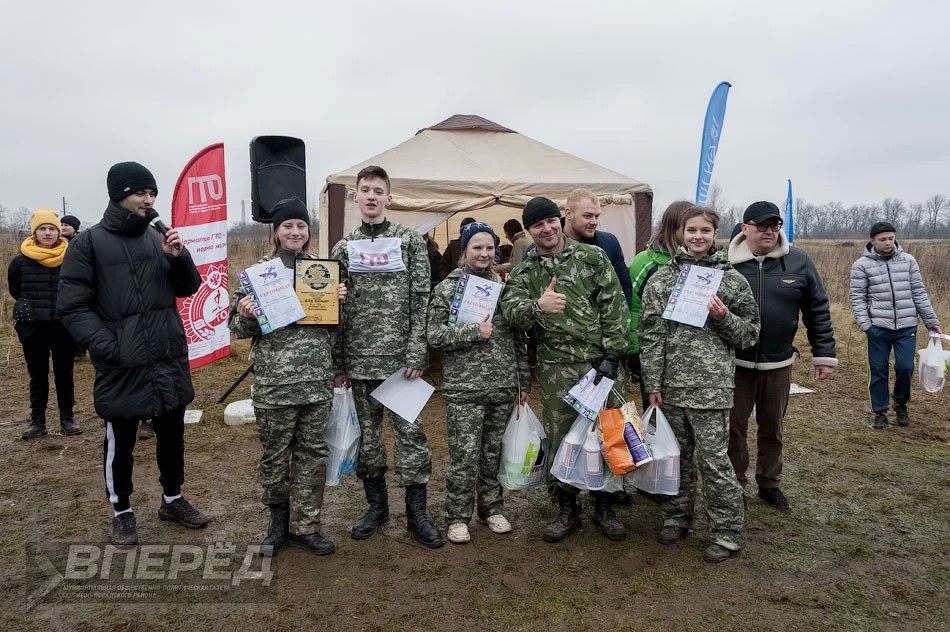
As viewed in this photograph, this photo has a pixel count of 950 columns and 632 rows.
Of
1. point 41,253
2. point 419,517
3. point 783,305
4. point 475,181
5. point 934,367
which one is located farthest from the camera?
point 475,181

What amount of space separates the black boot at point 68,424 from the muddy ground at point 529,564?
1.67 feet

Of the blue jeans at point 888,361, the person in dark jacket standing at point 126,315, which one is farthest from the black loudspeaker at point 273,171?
the blue jeans at point 888,361

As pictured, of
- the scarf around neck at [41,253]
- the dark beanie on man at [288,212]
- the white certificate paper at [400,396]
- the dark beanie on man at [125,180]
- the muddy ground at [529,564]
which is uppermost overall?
the dark beanie on man at [125,180]

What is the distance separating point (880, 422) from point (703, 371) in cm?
351

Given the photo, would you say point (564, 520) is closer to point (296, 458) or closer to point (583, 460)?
point (583, 460)

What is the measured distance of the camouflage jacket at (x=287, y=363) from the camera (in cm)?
299

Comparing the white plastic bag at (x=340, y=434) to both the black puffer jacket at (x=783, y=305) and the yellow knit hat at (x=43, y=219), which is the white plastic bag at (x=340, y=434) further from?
the yellow knit hat at (x=43, y=219)

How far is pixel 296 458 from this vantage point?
10.4 ft

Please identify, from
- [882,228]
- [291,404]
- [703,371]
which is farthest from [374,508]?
[882,228]

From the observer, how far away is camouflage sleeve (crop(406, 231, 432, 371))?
324 cm

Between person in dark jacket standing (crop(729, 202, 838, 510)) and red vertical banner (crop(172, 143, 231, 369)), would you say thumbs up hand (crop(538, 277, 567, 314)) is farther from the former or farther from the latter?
red vertical banner (crop(172, 143, 231, 369))

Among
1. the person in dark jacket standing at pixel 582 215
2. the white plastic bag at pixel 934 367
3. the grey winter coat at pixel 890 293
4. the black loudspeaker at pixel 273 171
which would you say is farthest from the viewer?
the black loudspeaker at pixel 273 171

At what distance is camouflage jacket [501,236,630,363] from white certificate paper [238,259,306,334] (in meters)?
1.07

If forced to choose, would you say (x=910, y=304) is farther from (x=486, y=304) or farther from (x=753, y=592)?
(x=486, y=304)
